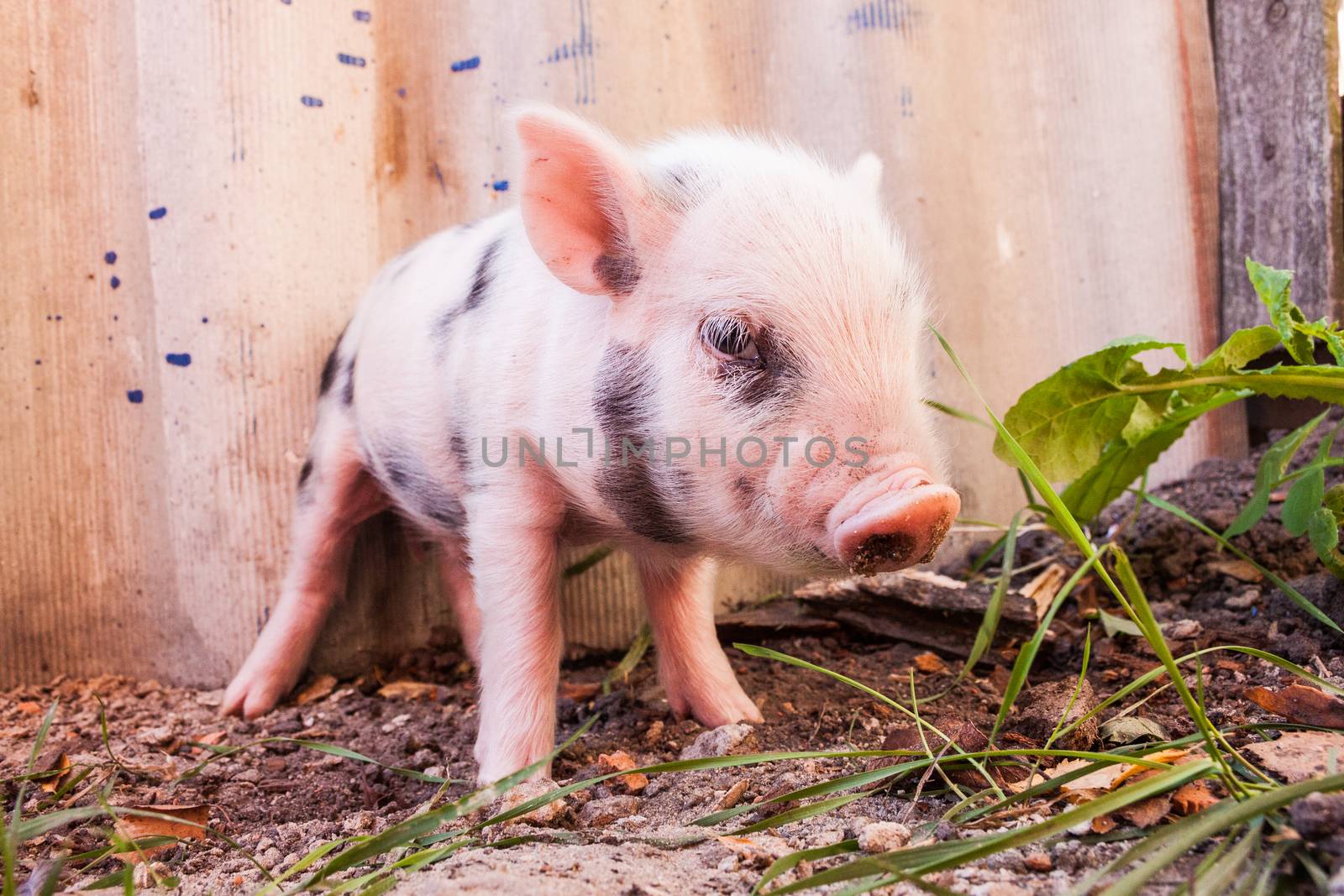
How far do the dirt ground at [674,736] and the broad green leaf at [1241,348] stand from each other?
553 millimetres

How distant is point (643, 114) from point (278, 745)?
2103mm

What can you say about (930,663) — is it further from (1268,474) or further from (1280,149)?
(1280,149)

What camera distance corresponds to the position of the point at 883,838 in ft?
4.34

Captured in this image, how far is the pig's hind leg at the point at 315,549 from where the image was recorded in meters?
2.77

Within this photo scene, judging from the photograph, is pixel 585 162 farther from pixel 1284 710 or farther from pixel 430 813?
pixel 1284 710

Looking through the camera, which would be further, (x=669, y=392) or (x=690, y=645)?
(x=690, y=645)

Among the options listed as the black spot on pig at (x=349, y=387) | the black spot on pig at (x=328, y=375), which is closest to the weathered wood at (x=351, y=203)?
the black spot on pig at (x=328, y=375)

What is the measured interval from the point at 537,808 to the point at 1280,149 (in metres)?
3.12

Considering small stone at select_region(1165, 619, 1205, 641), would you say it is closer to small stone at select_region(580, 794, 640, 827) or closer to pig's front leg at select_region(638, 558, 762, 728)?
pig's front leg at select_region(638, 558, 762, 728)

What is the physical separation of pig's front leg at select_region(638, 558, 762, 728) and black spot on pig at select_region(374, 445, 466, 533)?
52 centimetres

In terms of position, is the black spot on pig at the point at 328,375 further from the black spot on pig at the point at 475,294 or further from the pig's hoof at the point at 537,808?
the pig's hoof at the point at 537,808

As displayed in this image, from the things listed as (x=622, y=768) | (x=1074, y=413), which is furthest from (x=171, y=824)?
(x=1074, y=413)

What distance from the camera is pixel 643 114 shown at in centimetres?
301

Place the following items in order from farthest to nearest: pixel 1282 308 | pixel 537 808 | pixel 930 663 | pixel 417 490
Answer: pixel 417 490 < pixel 930 663 < pixel 1282 308 < pixel 537 808
